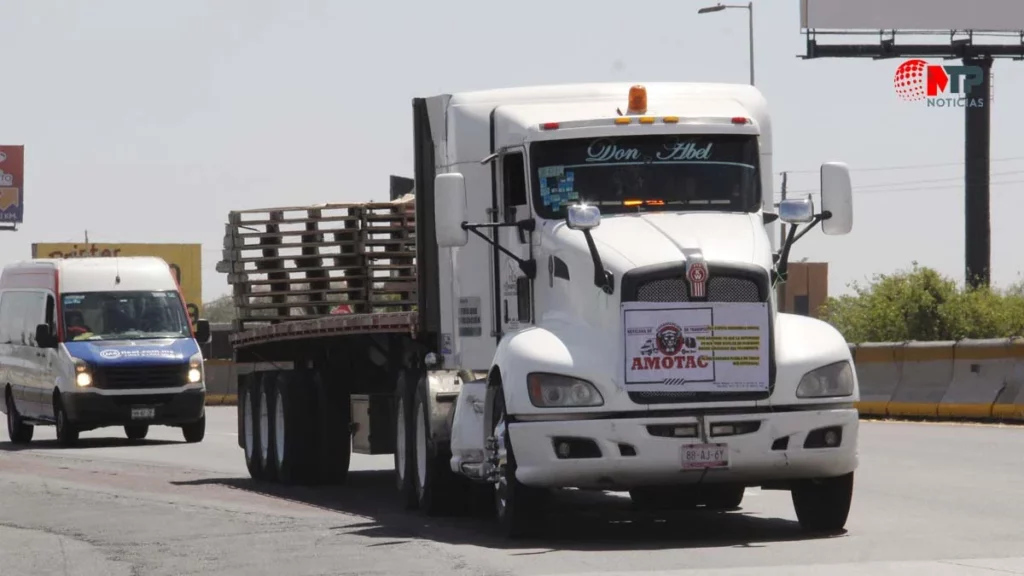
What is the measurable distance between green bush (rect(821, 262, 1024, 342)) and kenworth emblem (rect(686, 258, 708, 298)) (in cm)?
2944

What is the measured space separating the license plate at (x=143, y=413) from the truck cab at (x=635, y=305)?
1498cm

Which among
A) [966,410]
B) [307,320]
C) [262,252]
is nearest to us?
[307,320]

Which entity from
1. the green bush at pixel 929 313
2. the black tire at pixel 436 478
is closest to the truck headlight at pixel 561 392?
the black tire at pixel 436 478

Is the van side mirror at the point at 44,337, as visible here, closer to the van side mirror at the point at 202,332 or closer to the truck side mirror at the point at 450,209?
the van side mirror at the point at 202,332

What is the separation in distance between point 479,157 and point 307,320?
5391mm

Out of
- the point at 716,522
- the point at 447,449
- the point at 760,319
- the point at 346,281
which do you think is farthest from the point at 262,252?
the point at 760,319

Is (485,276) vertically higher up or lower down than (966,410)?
higher up

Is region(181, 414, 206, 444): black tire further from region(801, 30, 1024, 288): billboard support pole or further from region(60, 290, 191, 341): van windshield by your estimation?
region(801, 30, 1024, 288): billboard support pole

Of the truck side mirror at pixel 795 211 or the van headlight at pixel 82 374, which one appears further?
the van headlight at pixel 82 374

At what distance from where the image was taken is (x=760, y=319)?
1323cm

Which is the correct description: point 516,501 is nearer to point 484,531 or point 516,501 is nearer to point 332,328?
point 484,531

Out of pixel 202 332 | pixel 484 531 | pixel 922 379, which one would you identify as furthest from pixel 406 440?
pixel 202 332

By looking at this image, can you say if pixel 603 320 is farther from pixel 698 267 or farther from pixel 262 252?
pixel 262 252

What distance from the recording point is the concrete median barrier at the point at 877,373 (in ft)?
93.9
